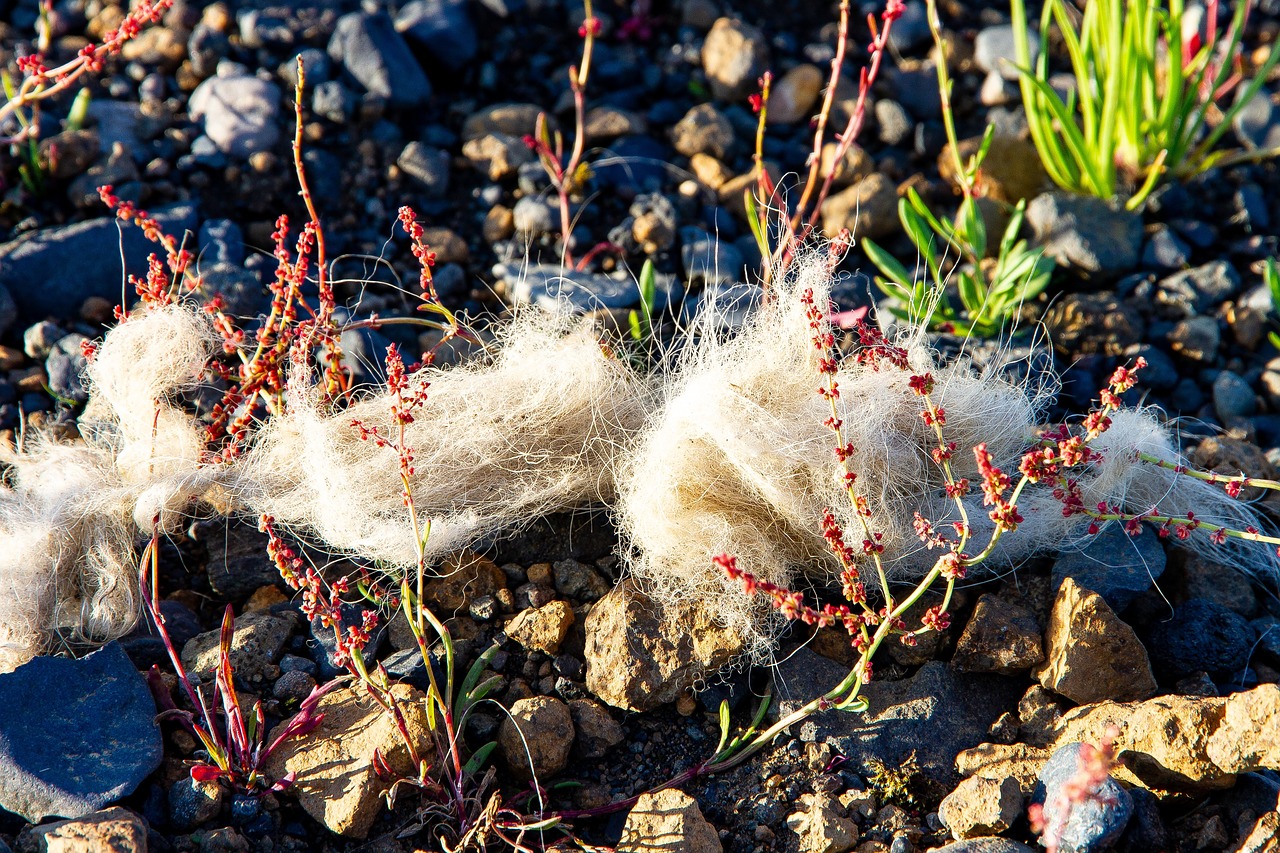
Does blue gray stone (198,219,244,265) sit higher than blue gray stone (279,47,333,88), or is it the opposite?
blue gray stone (279,47,333,88)

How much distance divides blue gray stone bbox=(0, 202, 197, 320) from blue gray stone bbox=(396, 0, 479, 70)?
42.9 inches

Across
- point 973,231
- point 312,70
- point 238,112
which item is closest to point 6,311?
point 238,112

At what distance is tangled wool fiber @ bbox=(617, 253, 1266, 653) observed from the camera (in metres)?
1.98

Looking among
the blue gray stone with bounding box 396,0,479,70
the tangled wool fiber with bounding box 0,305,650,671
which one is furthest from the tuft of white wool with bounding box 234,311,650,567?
the blue gray stone with bounding box 396,0,479,70

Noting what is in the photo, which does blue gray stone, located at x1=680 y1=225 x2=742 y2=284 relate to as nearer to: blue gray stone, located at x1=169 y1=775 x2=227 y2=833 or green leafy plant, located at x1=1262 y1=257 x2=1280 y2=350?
green leafy plant, located at x1=1262 y1=257 x2=1280 y2=350

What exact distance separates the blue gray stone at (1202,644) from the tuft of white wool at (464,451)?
115 cm

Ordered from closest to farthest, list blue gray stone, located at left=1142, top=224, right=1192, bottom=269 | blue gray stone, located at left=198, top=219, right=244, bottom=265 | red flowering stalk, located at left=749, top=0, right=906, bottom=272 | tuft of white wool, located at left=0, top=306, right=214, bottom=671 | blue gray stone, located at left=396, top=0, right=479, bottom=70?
tuft of white wool, located at left=0, top=306, right=214, bottom=671 → red flowering stalk, located at left=749, top=0, right=906, bottom=272 → blue gray stone, located at left=198, top=219, right=244, bottom=265 → blue gray stone, located at left=1142, top=224, right=1192, bottom=269 → blue gray stone, located at left=396, top=0, right=479, bottom=70

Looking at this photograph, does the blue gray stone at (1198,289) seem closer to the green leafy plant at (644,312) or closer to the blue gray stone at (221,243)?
the green leafy plant at (644,312)

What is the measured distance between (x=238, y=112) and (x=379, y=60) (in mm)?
451

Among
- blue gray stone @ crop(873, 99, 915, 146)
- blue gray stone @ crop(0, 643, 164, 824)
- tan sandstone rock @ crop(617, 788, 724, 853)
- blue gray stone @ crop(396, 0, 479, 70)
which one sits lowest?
tan sandstone rock @ crop(617, 788, 724, 853)

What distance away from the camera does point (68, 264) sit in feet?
8.73

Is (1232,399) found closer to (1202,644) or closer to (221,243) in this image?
(1202,644)

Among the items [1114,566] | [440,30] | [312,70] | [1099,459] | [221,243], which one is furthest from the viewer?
[440,30]

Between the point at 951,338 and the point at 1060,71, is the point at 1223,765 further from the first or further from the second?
the point at 1060,71
